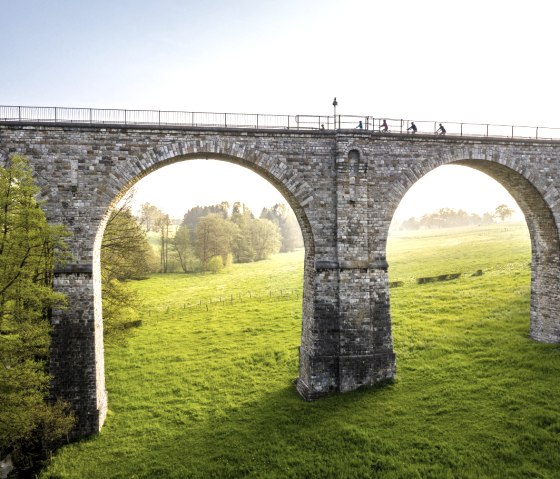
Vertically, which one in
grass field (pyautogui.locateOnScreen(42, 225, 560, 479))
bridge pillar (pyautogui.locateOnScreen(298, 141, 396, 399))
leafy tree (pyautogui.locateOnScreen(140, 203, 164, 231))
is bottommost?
grass field (pyautogui.locateOnScreen(42, 225, 560, 479))

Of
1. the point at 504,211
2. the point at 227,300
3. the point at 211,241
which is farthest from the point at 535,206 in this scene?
the point at 504,211

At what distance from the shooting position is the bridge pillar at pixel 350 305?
679 inches

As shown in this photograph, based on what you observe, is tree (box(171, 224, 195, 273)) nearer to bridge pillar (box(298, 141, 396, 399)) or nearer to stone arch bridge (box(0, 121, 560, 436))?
stone arch bridge (box(0, 121, 560, 436))

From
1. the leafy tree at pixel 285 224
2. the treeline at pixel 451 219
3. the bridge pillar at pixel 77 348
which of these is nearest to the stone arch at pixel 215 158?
the bridge pillar at pixel 77 348

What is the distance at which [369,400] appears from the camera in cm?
1653

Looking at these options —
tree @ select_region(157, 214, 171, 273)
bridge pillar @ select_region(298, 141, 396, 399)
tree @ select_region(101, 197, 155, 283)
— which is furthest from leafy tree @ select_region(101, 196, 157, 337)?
tree @ select_region(157, 214, 171, 273)

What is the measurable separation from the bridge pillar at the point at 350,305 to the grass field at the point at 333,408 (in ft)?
3.33

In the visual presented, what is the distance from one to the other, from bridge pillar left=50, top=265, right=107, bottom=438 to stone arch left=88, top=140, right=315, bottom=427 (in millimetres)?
311

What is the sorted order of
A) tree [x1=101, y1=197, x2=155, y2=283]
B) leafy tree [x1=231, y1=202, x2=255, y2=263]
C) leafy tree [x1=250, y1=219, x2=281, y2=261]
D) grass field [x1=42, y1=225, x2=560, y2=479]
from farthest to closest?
1. leafy tree [x1=250, y1=219, x2=281, y2=261]
2. leafy tree [x1=231, y1=202, x2=255, y2=263]
3. tree [x1=101, y1=197, x2=155, y2=283]
4. grass field [x1=42, y1=225, x2=560, y2=479]

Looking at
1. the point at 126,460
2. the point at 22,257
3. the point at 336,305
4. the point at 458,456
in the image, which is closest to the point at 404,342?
the point at 336,305

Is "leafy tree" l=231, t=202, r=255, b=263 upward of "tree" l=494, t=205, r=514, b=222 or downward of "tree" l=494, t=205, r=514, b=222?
downward

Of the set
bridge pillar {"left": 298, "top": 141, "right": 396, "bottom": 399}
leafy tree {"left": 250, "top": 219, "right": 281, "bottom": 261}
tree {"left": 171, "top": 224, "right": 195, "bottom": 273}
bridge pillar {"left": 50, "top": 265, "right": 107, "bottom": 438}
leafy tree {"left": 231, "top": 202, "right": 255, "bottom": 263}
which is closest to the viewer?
bridge pillar {"left": 50, "top": 265, "right": 107, "bottom": 438}

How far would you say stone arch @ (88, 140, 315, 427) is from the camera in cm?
1590

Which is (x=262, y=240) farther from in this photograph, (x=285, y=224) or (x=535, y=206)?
(x=535, y=206)
